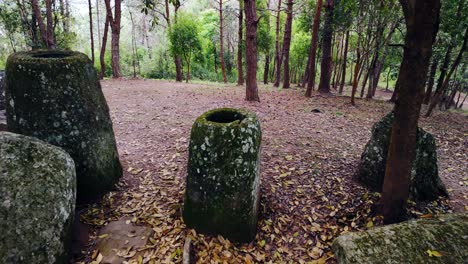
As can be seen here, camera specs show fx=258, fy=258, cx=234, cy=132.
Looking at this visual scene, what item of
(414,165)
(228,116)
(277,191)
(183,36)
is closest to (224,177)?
(228,116)

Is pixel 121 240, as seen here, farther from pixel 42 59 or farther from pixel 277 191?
pixel 42 59

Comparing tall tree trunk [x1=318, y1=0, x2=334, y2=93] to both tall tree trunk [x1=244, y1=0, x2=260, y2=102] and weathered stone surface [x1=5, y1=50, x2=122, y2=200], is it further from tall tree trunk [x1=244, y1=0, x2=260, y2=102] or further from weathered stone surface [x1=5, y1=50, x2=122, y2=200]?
weathered stone surface [x1=5, y1=50, x2=122, y2=200]

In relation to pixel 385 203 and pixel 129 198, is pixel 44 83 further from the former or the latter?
pixel 385 203

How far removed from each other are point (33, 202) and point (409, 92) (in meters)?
3.94

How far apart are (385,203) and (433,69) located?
31.8ft

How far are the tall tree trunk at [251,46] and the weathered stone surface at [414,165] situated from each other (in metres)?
5.70

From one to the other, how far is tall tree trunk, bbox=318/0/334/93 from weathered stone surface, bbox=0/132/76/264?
Answer: 37.7 ft

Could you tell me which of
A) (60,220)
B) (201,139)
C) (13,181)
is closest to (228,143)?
(201,139)

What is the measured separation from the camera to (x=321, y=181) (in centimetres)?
430

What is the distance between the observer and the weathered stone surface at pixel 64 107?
3168 millimetres

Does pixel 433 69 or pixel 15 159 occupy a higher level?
pixel 433 69

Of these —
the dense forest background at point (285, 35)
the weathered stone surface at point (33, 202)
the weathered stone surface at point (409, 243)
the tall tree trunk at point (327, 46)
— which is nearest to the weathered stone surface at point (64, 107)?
the weathered stone surface at point (33, 202)

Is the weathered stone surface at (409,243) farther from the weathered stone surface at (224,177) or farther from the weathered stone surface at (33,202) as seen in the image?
the weathered stone surface at (33,202)

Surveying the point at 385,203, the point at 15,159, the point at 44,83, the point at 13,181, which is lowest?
the point at 385,203
